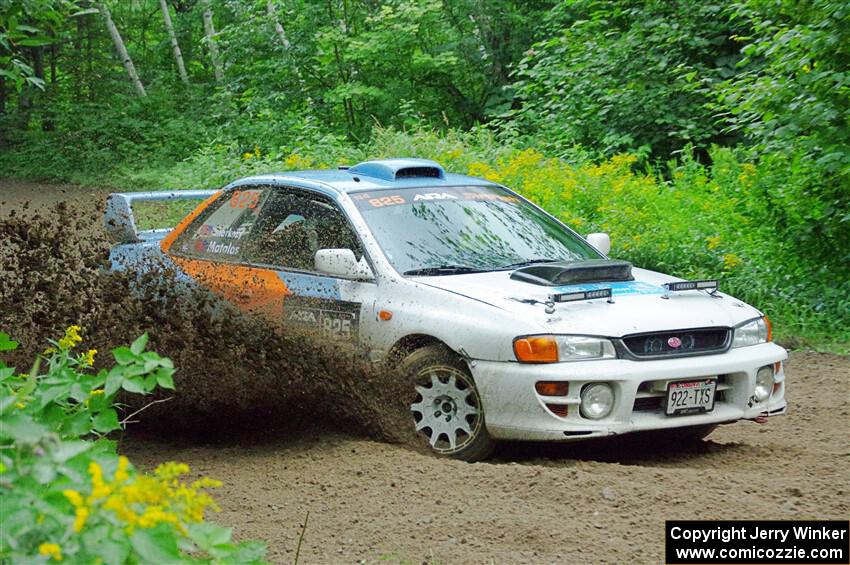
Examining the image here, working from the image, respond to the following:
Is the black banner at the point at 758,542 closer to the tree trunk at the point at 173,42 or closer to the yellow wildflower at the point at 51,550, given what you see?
the yellow wildflower at the point at 51,550

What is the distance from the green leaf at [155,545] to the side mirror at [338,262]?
422cm

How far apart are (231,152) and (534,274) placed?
1494cm

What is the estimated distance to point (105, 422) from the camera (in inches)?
141

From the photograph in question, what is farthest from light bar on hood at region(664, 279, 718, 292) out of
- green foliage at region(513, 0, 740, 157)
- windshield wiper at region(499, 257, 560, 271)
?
green foliage at region(513, 0, 740, 157)

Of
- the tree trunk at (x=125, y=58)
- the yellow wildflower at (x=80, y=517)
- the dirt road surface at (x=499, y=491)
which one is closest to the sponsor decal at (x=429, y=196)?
the dirt road surface at (x=499, y=491)

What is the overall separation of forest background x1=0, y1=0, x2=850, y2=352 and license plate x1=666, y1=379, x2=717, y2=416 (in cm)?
358

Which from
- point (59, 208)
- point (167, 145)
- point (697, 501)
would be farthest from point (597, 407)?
point (167, 145)

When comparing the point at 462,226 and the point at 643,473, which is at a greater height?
the point at 462,226

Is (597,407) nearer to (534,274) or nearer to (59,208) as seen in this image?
(534,274)

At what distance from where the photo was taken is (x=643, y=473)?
5.78 m

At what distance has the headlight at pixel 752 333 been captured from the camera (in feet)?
21.5

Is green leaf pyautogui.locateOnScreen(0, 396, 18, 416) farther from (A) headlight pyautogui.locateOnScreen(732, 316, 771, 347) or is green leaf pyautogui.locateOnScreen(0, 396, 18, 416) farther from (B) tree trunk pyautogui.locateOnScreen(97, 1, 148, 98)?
(B) tree trunk pyautogui.locateOnScreen(97, 1, 148, 98)

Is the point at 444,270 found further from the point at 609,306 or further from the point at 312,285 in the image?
the point at 609,306

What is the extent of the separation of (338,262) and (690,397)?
2057 mm
